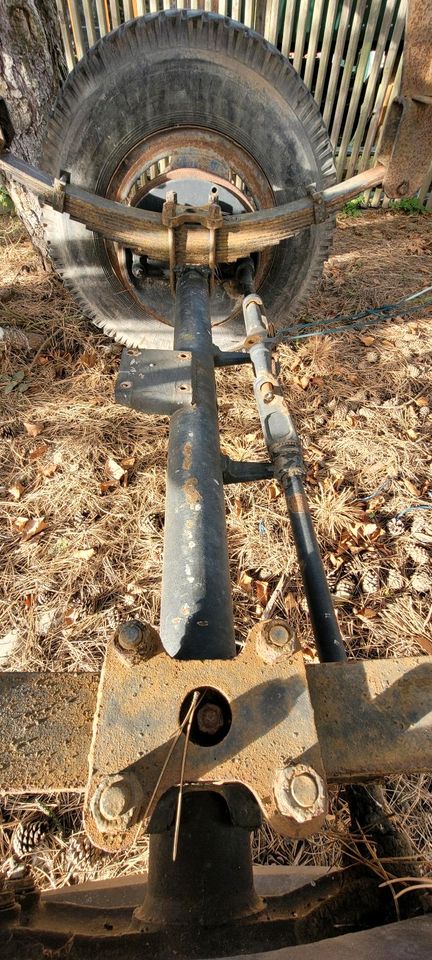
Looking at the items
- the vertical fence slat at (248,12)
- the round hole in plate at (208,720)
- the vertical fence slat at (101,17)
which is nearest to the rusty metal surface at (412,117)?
the round hole in plate at (208,720)

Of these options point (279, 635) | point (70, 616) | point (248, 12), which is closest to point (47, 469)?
point (70, 616)

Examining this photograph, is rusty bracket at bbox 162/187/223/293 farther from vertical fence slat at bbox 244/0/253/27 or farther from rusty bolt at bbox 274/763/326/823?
vertical fence slat at bbox 244/0/253/27

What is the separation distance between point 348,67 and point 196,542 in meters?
5.96

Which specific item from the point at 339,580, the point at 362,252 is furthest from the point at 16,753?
the point at 362,252

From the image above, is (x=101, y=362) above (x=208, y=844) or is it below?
above

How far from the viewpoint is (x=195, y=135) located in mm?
2451

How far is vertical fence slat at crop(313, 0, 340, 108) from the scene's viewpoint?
4.99 metres

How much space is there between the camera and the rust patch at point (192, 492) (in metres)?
1.21

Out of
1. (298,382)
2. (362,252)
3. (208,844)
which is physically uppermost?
(362,252)

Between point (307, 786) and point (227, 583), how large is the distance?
489mm

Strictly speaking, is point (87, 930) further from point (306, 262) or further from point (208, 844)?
point (306, 262)

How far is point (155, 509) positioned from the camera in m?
2.59

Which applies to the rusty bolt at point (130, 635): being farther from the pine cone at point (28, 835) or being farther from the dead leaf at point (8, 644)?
the dead leaf at point (8, 644)

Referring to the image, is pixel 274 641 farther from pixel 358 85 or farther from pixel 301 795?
pixel 358 85
